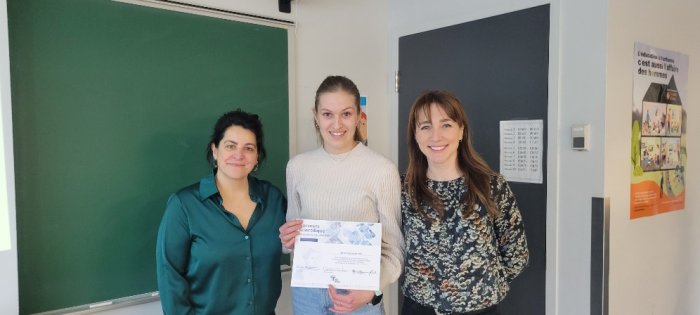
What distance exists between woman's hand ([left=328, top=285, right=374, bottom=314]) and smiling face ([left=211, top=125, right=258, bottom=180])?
0.51 meters

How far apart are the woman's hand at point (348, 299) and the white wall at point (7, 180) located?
1.05 meters

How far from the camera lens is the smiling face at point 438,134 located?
1545mm

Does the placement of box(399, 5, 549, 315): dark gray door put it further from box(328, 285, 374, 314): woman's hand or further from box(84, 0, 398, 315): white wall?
box(328, 285, 374, 314): woman's hand

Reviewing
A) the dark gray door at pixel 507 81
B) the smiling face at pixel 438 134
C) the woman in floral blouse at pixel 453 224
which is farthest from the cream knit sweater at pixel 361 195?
the dark gray door at pixel 507 81

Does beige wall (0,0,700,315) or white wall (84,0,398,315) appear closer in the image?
beige wall (0,0,700,315)

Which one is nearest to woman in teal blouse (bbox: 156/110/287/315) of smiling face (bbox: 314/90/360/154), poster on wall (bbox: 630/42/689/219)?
smiling face (bbox: 314/90/360/154)

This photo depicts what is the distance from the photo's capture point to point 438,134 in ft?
5.06

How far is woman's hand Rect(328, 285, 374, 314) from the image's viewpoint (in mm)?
1537

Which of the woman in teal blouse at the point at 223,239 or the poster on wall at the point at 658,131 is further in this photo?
the poster on wall at the point at 658,131

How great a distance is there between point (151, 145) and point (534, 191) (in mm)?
1718

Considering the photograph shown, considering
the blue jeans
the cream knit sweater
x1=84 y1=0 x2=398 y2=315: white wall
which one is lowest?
the blue jeans

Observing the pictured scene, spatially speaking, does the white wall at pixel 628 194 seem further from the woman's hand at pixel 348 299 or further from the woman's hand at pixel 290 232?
the woman's hand at pixel 290 232

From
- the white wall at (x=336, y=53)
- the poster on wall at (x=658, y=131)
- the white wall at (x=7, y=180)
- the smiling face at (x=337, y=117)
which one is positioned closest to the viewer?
the white wall at (x=7, y=180)

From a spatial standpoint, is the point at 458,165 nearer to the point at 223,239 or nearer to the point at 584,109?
the point at 584,109
